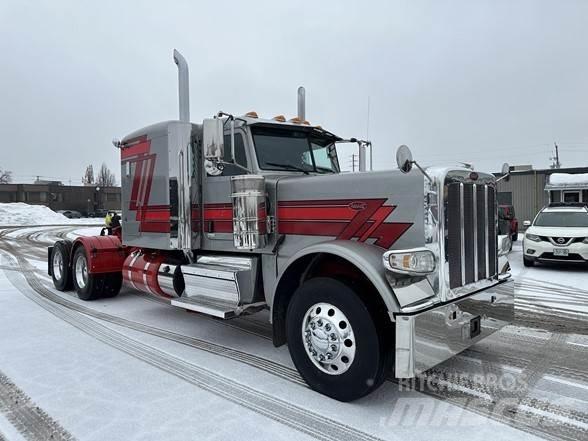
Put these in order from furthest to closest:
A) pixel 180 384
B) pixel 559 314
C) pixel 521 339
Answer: pixel 559 314 < pixel 521 339 < pixel 180 384

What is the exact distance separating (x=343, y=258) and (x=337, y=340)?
0.64m

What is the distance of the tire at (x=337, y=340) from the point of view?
344 centimetres

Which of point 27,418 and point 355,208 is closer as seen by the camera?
point 27,418

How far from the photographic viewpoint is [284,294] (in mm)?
4344

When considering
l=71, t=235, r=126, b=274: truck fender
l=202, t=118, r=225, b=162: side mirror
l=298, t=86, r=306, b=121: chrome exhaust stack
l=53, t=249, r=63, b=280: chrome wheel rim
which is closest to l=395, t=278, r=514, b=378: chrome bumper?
l=202, t=118, r=225, b=162: side mirror

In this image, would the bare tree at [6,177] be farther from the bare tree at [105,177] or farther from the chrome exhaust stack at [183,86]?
the chrome exhaust stack at [183,86]

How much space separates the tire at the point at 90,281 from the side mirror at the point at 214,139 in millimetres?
4300

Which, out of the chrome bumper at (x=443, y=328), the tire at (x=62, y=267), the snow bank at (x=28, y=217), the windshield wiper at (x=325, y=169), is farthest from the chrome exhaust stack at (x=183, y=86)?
the snow bank at (x=28, y=217)

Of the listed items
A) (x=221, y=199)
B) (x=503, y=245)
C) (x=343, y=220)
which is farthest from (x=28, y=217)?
(x=503, y=245)

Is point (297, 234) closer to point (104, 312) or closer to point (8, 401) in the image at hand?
point (8, 401)

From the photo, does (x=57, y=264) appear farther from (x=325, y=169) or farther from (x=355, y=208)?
(x=355, y=208)

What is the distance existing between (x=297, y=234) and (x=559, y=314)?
4.32 metres

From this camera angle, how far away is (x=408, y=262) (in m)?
3.34

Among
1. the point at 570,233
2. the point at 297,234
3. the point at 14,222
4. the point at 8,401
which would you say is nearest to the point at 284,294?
the point at 297,234
